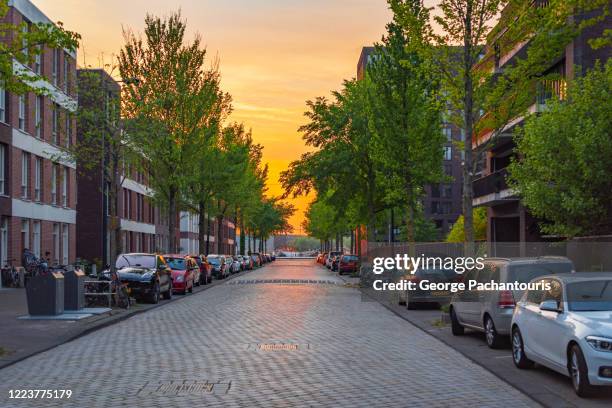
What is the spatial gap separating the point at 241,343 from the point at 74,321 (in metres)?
5.76

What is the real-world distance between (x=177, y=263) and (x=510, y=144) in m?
16.6

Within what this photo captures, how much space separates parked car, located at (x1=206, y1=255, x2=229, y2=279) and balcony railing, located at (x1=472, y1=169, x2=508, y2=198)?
1853cm

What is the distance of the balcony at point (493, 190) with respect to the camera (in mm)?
36062

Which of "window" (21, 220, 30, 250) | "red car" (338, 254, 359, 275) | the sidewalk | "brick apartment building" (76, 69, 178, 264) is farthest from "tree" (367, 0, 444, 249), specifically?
"red car" (338, 254, 359, 275)

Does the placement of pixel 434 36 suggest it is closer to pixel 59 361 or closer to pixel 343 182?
pixel 59 361

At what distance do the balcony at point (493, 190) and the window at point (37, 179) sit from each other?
897 inches

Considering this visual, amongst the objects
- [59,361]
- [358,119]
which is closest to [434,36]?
[59,361]

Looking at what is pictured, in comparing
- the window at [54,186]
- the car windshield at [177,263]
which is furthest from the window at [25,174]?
the car windshield at [177,263]

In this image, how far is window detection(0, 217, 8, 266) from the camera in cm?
3847

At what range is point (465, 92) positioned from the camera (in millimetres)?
21203

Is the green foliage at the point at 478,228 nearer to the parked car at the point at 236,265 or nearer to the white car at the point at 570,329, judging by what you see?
the parked car at the point at 236,265

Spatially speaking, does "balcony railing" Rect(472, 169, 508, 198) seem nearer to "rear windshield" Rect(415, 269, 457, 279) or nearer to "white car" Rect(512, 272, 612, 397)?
"rear windshield" Rect(415, 269, 457, 279)

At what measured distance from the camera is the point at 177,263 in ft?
Result: 119

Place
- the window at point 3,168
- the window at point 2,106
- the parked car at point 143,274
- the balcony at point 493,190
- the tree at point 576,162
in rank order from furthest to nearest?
the window at point 3,168
the window at point 2,106
the balcony at point 493,190
the parked car at point 143,274
the tree at point 576,162
